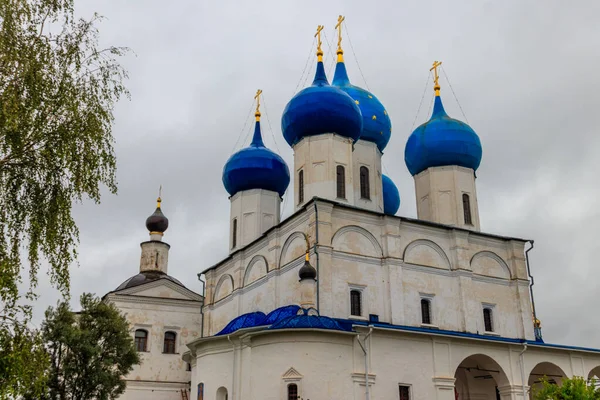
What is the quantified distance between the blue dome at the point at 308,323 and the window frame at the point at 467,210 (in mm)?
8080

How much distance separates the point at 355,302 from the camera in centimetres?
1903

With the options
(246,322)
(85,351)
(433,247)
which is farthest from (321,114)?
(85,351)

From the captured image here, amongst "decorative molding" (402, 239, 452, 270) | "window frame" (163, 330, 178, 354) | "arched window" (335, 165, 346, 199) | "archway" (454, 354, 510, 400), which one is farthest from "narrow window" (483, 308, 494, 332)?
"window frame" (163, 330, 178, 354)

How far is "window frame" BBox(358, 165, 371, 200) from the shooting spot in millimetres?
22031

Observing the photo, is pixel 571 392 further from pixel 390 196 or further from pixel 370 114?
pixel 390 196

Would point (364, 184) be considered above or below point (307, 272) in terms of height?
above

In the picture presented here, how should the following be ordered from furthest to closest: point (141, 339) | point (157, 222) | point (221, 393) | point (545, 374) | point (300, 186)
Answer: point (157, 222), point (141, 339), point (300, 186), point (545, 374), point (221, 393)

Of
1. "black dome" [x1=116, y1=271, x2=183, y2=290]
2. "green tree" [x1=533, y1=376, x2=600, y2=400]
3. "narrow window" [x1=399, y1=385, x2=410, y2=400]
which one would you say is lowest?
"green tree" [x1=533, y1=376, x2=600, y2=400]

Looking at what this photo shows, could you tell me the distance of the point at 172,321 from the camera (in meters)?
27.3

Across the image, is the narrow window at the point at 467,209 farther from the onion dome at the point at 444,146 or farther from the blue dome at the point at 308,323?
the blue dome at the point at 308,323

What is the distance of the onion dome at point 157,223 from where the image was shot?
3080cm

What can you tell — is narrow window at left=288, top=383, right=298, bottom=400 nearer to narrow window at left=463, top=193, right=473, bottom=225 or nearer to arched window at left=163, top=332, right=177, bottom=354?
narrow window at left=463, top=193, right=473, bottom=225

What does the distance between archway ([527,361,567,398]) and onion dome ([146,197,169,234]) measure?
17.7 meters

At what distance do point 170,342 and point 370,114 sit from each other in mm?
12445
